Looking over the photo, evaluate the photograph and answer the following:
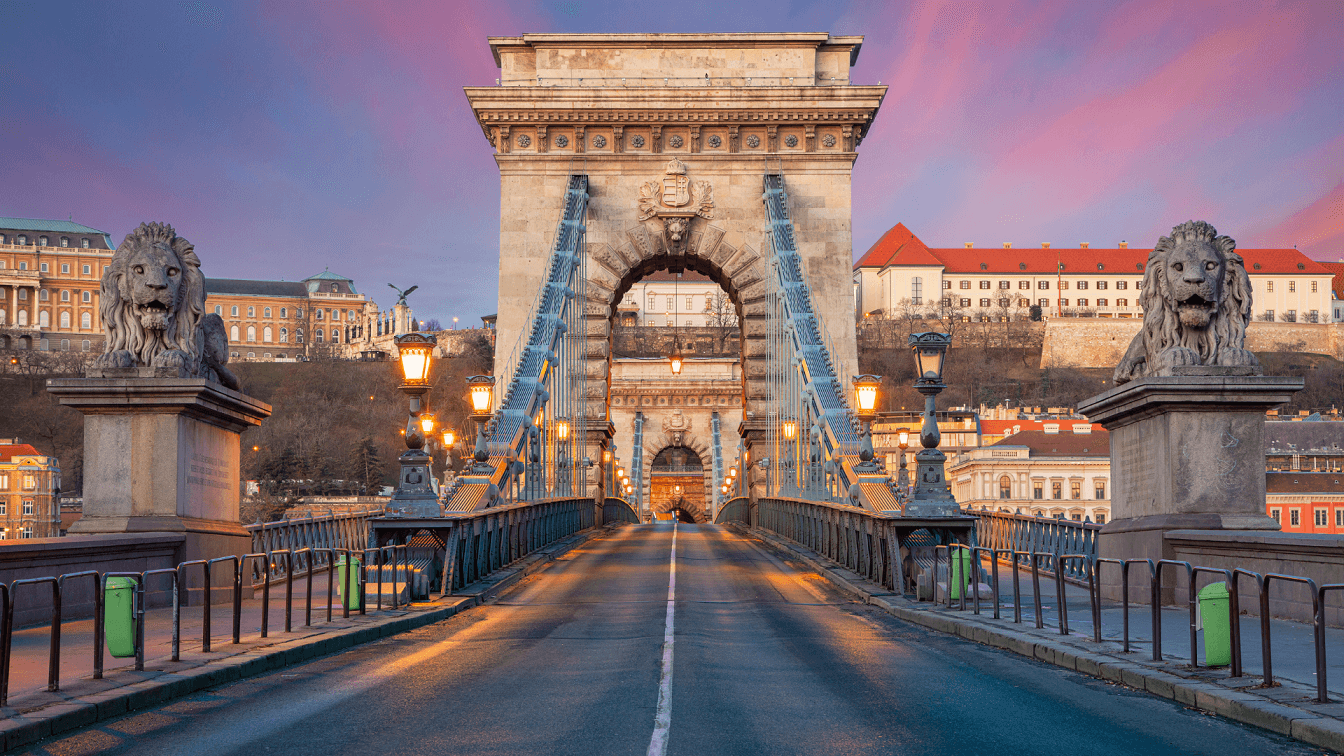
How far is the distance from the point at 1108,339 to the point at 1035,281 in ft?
48.4

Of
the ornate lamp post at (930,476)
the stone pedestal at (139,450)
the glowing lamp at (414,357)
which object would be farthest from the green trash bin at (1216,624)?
the glowing lamp at (414,357)

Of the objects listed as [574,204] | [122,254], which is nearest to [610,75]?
[574,204]

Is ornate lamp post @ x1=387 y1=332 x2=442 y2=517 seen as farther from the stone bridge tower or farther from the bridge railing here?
the stone bridge tower

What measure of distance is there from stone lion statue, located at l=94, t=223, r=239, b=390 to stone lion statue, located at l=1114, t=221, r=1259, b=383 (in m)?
10.7

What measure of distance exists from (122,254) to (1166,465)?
461 inches

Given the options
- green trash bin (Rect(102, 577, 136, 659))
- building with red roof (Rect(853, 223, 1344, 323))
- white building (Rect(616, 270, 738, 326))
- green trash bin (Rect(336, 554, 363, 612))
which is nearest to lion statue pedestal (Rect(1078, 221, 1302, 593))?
green trash bin (Rect(336, 554, 363, 612))

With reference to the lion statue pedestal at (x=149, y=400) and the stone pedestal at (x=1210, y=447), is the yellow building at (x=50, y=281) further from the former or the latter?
the stone pedestal at (x=1210, y=447)

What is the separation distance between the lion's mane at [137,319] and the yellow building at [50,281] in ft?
494

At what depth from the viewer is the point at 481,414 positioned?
23797 millimetres

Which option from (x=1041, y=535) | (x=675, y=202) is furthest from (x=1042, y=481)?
(x=1041, y=535)

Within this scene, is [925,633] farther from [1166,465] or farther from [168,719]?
[168,719]

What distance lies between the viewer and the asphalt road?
730 centimetres

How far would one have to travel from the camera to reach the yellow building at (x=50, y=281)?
151 metres

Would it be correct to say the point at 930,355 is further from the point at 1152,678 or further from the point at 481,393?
the point at 481,393
